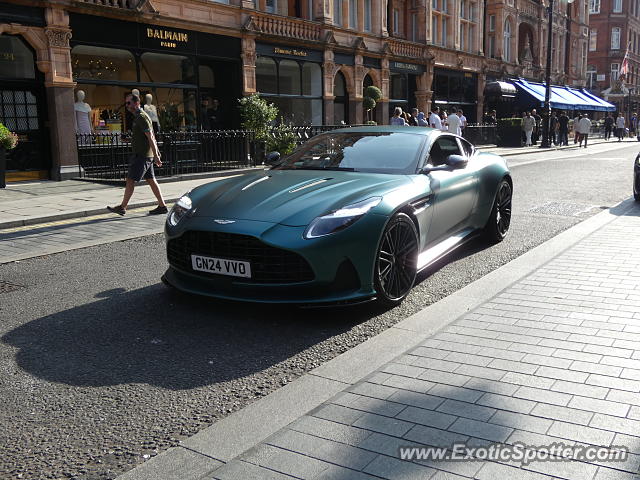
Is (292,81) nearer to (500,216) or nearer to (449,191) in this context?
(500,216)

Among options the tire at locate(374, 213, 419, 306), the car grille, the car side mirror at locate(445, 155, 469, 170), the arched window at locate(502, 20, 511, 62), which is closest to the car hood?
the car grille

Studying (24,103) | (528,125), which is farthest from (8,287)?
(528,125)

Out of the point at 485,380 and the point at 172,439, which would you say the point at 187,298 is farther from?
the point at 485,380

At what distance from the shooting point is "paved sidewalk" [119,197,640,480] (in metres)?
2.55

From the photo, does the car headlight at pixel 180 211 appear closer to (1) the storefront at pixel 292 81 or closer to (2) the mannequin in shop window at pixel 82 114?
(2) the mannequin in shop window at pixel 82 114

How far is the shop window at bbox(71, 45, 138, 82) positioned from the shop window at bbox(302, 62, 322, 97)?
26.3ft

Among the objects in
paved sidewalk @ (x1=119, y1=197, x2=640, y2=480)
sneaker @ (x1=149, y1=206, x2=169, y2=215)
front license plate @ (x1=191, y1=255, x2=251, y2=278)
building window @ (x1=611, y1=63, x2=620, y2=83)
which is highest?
building window @ (x1=611, y1=63, x2=620, y2=83)

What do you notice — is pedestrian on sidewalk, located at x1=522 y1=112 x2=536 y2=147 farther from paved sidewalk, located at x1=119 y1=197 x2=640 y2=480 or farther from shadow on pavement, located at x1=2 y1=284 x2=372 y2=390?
shadow on pavement, located at x1=2 y1=284 x2=372 y2=390

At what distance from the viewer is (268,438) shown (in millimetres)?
2812

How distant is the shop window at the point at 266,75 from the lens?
2148cm

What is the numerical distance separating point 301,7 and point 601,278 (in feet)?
68.4

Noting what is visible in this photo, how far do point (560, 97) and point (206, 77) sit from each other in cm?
2873

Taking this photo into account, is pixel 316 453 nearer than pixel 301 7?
Yes

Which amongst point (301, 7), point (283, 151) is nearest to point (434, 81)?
point (301, 7)
